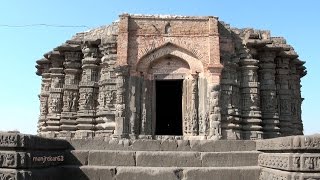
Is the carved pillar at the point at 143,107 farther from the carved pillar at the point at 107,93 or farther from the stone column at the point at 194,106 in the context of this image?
the stone column at the point at 194,106

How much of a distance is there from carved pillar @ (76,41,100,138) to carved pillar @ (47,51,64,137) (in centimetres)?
121

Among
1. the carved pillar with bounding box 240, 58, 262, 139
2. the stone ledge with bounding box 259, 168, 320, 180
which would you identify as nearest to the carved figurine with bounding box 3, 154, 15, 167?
the stone ledge with bounding box 259, 168, 320, 180

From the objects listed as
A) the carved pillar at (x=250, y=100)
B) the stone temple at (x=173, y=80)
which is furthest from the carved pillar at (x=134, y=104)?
the carved pillar at (x=250, y=100)

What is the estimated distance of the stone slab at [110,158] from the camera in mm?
6352

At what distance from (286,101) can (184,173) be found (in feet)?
31.4

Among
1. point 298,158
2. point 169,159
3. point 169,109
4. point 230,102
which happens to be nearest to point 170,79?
point 230,102

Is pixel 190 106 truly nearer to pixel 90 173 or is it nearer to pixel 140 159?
pixel 140 159

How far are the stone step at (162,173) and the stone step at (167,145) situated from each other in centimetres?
61

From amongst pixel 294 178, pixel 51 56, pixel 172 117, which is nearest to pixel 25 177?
pixel 294 178

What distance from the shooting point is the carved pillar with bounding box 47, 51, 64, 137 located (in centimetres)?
1419

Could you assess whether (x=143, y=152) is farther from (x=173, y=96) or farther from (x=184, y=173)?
(x=173, y=96)

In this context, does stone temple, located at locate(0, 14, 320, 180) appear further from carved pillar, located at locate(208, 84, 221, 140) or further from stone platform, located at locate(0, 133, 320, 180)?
stone platform, located at locate(0, 133, 320, 180)

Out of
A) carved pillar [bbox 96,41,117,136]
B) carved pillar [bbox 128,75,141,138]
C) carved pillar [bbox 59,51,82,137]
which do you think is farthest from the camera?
carved pillar [bbox 59,51,82,137]

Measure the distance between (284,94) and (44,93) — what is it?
1021cm
